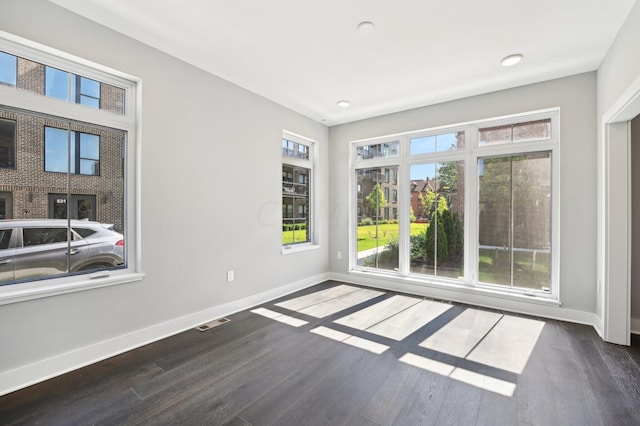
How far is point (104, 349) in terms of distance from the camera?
235cm

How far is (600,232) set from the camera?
2918 millimetres

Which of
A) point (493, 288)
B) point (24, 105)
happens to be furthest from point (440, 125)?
point (24, 105)

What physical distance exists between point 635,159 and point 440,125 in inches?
78.7

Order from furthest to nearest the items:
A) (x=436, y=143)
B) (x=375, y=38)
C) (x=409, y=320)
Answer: (x=436, y=143), (x=409, y=320), (x=375, y=38)

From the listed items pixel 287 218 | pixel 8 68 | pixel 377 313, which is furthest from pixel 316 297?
pixel 8 68

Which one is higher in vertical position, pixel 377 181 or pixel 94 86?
pixel 94 86

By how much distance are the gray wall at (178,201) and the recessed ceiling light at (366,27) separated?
5.62 feet

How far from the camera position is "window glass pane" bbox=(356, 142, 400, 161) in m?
4.54

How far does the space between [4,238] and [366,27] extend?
3.15m

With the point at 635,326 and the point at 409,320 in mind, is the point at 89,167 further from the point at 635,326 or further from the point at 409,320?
the point at 635,326

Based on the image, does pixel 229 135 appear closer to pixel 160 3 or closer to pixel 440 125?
pixel 160 3

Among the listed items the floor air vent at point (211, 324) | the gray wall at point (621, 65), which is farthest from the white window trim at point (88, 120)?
the gray wall at point (621, 65)

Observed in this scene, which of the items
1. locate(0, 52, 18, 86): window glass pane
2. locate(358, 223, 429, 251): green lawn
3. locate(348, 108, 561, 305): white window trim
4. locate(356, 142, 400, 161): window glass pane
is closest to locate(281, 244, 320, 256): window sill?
locate(348, 108, 561, 305): white window trim

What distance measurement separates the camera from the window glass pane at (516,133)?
341 centimetres
